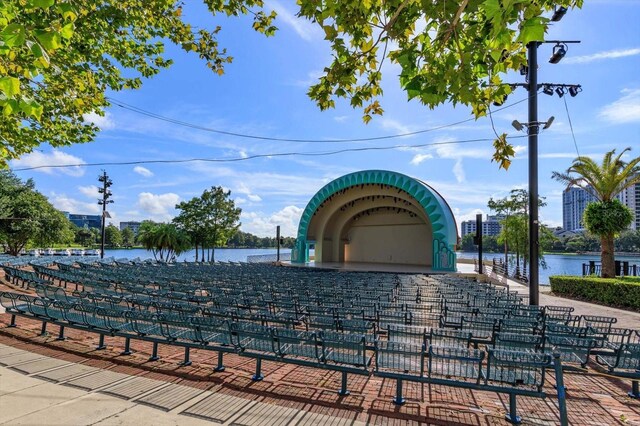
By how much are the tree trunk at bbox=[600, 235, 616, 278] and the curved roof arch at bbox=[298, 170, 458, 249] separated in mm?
9083

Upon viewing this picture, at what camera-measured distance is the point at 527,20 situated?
2318 millimetres

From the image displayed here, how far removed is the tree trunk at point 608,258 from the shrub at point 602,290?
1.55m

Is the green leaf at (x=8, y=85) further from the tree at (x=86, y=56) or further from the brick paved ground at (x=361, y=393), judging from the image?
the brick paved ground at (x=361, y=393)

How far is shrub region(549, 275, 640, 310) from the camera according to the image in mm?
12820

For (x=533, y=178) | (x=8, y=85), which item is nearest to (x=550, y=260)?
(x=533, y=178)

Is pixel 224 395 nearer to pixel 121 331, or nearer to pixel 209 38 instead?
pixel 121 331

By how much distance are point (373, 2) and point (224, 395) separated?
207 inches

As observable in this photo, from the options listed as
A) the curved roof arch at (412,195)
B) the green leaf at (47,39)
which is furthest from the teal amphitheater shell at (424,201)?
the green leaf at (47,39)

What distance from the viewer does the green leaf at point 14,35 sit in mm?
2430

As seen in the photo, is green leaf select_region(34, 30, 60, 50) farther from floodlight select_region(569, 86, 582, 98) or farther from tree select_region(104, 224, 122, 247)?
tree select_region(104, 224, 122, 247)

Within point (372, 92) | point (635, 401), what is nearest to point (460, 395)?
point (635, 401)

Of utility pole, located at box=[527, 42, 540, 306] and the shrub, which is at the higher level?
utility pole, located at box=[527, 42, 540, 306]

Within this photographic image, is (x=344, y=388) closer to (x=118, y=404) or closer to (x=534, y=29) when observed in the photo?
(x=118, y=404)

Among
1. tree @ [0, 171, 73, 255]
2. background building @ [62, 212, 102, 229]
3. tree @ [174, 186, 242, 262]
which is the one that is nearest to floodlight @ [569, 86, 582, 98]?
tree @ [174, 186, 242, 262]
